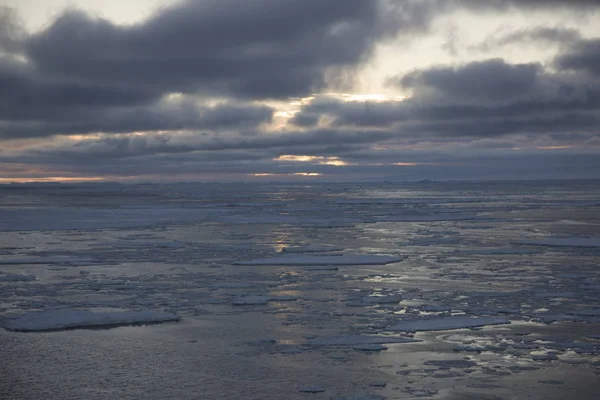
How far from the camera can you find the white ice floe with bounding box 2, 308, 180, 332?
905 centimetres

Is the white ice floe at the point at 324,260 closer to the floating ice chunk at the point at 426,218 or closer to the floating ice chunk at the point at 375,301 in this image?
the floating ice chunk at the point at 375,301

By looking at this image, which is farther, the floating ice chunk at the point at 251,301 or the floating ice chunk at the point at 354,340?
the floating ice chunk at the point at 251,301

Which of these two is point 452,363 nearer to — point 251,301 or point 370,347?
point 370,347

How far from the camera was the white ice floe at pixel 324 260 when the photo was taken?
15.8 meters

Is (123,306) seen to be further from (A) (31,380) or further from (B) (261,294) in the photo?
(A) (31,380)

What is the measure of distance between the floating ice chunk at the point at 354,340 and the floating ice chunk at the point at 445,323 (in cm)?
50

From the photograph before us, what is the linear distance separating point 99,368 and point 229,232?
1782cm

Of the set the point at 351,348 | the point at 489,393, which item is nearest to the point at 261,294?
the point at 351,348

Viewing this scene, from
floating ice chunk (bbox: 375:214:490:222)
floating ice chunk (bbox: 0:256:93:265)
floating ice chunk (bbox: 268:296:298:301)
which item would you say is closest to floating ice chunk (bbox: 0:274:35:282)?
floating ice chunk (bbox: 0:256:93:265)

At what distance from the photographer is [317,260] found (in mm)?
16250

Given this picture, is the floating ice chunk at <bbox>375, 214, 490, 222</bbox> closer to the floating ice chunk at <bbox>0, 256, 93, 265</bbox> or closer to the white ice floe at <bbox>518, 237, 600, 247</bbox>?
the white ice floe at <bbox>518, 237, 600, 247</bbox>

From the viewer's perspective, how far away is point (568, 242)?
1980 centimetres

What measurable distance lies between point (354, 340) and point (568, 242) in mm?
13646

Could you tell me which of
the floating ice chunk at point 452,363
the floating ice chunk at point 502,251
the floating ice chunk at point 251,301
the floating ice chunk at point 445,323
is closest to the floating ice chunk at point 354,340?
the floating ice chunk at point 445,323
